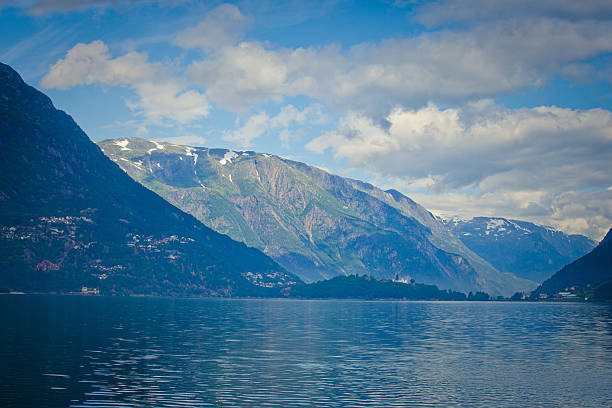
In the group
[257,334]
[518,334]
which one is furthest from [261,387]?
[518,334]

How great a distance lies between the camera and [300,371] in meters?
91.7

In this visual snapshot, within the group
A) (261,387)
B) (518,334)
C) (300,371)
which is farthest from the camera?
(518,334)

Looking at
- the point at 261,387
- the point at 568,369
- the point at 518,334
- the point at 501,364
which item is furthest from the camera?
the point at 518,334

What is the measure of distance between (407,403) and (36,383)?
151ft

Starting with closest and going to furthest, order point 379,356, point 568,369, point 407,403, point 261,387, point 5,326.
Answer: point 407,403 → point 261,387 → point 568,369 → point 379,356 → point 5,326

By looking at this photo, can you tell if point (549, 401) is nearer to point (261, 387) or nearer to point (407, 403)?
point (407, 403)

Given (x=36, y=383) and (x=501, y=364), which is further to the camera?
(x=501, y=364)

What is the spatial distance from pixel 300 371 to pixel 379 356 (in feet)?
91.7

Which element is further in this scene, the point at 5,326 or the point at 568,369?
the point at 5,326

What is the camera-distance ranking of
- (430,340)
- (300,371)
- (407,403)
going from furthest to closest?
(430,340) < (300,371) < (407,403)

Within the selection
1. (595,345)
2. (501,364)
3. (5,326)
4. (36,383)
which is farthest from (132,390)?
(595,345)

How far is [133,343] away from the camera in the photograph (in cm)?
11750

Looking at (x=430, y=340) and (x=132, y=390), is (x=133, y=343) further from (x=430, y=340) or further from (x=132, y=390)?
(x=430, y=340)

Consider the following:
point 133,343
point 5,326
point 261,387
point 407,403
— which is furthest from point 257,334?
point 407,403
